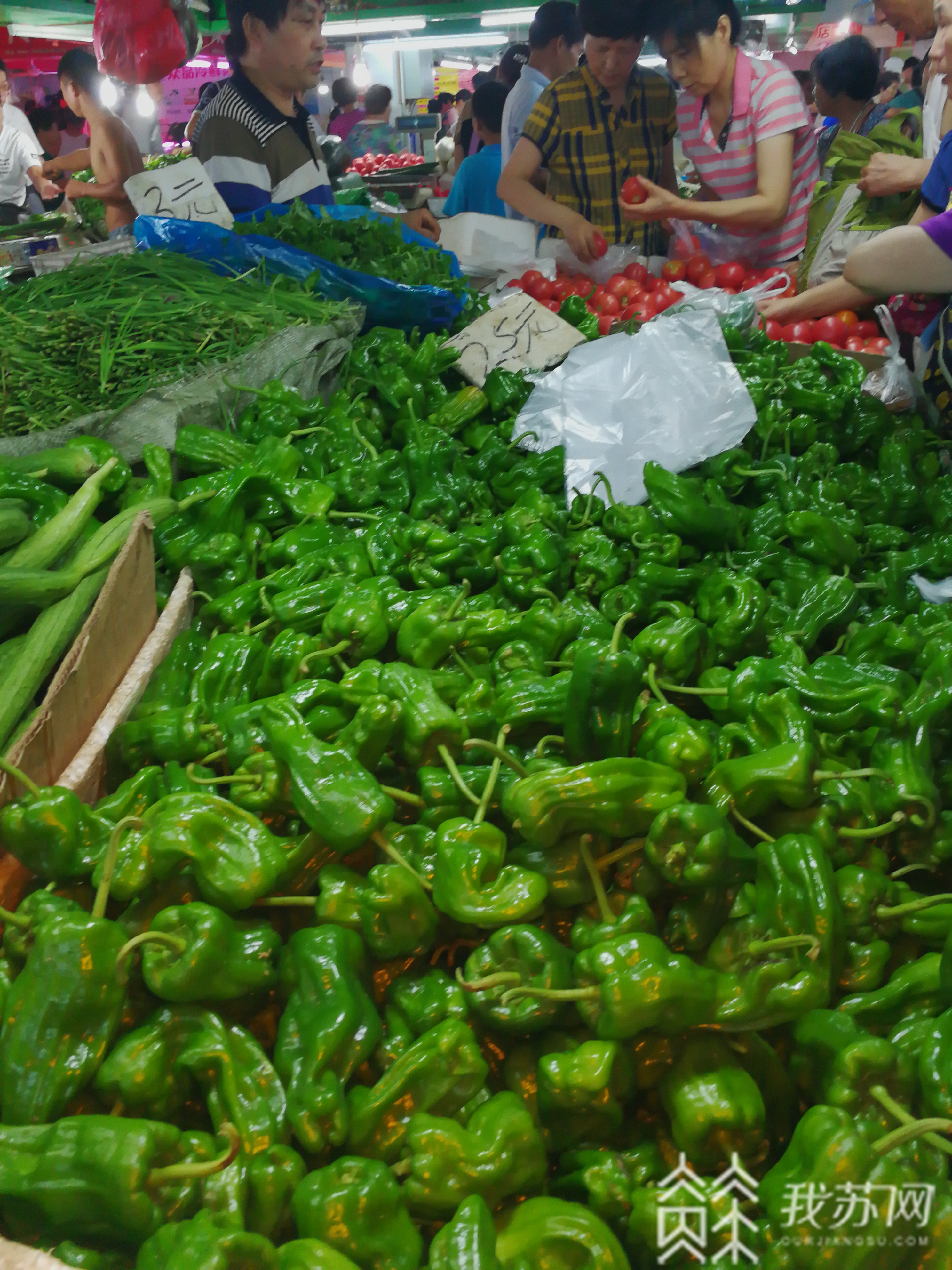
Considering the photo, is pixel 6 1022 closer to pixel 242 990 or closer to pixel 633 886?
pixel 242 990

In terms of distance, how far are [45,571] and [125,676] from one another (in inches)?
11.8

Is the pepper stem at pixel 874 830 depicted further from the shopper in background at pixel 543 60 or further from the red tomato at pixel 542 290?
the shopper in background at pixel 543 60

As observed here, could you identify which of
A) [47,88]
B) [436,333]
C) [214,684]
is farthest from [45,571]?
[47,88]

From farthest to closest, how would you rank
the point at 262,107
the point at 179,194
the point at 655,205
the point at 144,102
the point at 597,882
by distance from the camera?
the point at 144,102 < the point at 262,107 < the point at 655,205 < the point at 179,194 < the point at 597,882

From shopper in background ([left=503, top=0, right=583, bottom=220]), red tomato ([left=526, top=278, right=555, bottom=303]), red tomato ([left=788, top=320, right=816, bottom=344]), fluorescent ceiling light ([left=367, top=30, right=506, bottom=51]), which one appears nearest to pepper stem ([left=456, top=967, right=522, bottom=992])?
red tomato ([left=788, top=320, right=816, bottom=344])

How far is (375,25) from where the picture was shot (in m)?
10.9

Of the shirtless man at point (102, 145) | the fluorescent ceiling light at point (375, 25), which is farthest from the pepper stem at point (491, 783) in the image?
the fluorescent ceiling light at point (375, 25)

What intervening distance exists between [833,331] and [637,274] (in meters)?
1.23

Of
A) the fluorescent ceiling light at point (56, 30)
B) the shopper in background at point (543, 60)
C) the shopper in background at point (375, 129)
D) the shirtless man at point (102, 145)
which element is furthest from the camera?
the shopper in background at point (375, 129)

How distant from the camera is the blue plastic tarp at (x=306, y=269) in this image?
3742 millimetres

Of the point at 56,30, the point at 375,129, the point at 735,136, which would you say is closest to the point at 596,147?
the point at 735,136

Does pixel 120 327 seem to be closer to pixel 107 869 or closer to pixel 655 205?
pixel 107 869

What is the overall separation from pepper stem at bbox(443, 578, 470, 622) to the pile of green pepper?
0.02 m

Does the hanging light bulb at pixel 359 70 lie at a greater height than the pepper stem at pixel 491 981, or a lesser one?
greater
